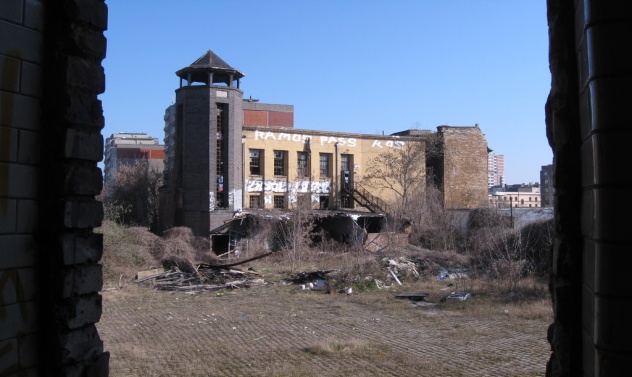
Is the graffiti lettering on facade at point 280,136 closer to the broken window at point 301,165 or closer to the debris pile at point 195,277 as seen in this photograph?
the broken window at point 301,165

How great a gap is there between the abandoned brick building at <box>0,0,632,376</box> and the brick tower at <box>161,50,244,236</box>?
30.2 m

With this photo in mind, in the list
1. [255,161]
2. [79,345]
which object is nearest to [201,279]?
[255,161]

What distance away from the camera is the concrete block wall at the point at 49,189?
394cm

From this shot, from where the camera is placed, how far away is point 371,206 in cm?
4209

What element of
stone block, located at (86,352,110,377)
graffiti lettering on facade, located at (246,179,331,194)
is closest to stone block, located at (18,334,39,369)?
stone block, located at (86,352,110,377)

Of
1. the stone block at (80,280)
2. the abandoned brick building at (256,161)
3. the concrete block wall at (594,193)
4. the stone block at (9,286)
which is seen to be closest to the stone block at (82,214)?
the stone block at (80,280)

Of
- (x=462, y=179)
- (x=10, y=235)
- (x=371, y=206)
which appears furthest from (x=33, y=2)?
(x=462, y=179)

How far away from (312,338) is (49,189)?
9568 mm

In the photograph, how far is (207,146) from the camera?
34.8m

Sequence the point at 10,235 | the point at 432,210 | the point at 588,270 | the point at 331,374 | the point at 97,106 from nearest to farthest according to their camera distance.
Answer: the point at 588,270, the point at 10,235, the point at 97,106, the point at 331,374, the point at 432,210

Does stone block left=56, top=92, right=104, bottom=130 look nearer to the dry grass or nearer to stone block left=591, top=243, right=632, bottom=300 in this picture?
stone block left=591, top=243, right=632, bottom=300

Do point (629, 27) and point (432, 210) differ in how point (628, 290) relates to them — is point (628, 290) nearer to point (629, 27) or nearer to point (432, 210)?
point (629, 27)

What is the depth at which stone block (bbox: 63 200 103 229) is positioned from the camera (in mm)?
4301

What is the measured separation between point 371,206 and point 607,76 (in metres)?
39.8
